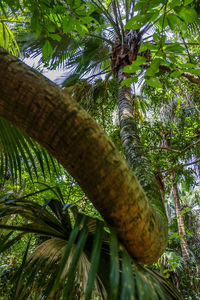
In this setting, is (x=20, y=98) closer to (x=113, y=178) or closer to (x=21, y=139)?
(x=113, y=178)

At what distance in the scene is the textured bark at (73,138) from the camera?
691 mm

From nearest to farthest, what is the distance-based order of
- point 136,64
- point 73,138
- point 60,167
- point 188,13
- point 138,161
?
point 73,138
point 188,13
point 136,64
point 138,161
point 60,167

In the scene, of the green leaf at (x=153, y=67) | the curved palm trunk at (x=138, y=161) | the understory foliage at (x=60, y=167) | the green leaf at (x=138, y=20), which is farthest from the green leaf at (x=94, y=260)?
the green leaf at (x=138, y=20)

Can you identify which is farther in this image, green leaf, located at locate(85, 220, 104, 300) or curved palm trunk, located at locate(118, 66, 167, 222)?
curved palm trunk, located at locate(118, 66, 167, 222)

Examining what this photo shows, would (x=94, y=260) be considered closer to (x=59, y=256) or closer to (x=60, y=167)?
(x=59, y=256)

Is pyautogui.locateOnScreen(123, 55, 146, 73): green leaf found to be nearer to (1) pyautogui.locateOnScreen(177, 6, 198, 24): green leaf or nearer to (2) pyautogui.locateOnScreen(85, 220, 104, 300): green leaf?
(1) pyautogui.locateOnScreen(177, 6, 198, 24): green leaf

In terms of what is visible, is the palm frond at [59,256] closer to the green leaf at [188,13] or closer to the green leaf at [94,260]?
the green leaf at [94,260]

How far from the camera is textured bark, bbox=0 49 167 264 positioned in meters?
0.69

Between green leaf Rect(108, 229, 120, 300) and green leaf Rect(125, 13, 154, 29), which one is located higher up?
green leaf Rect(125, 13, 154, 29)

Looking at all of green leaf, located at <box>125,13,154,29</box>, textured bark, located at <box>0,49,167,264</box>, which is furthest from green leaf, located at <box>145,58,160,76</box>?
textured bark, located at <box>0,49,167,264</box>

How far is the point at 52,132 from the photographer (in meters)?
0.70

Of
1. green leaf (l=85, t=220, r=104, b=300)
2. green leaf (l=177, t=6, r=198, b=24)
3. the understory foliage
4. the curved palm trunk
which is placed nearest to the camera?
green leaf (l=85, t=220, r=104, b=300)

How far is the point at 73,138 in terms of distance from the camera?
0.69 meters

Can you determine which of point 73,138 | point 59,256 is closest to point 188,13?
point 73,138
